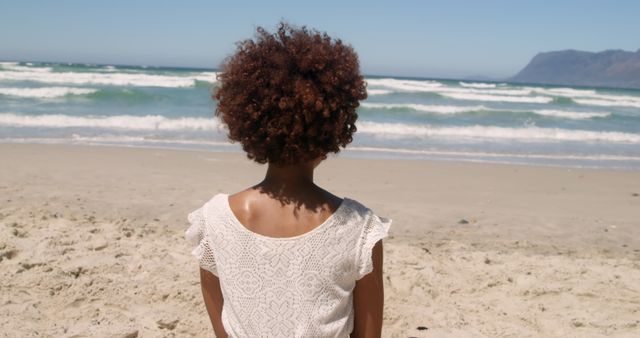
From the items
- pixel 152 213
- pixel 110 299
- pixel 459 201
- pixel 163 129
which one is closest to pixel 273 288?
pixel 110 299

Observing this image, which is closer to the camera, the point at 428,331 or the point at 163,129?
the point at 428,331

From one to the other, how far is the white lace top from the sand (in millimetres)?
1957

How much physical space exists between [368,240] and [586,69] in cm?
15211

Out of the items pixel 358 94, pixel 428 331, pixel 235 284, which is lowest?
pixel 428 331

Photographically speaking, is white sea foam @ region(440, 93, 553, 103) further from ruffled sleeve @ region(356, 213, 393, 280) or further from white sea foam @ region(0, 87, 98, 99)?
ruffled sleeve @ region(356, 213, 393, 280)

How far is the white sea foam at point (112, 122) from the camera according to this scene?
45.5 ft

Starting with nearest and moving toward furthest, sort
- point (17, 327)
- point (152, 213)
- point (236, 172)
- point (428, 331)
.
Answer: point (17, 327)
point (428, 331)
point (152, 213)
point (236, 172)

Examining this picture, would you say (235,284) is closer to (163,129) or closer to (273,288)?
(273,288)

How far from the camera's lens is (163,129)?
1409 centimetres

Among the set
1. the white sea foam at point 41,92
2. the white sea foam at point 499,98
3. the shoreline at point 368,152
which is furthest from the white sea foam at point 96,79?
the shoreline at point 368,152

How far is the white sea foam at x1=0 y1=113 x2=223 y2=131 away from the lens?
13855 millimetres

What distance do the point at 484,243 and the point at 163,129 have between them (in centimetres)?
1016

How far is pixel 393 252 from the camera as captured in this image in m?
4.77

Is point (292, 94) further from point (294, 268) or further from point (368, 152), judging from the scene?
point (368, 152)
